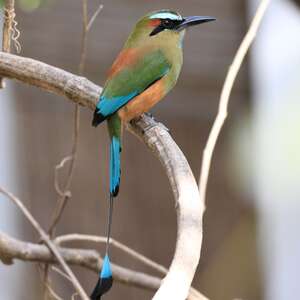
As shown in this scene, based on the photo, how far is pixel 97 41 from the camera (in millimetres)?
4590

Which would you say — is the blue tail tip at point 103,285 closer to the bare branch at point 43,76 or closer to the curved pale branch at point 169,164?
the curved pale branch at point 169,164

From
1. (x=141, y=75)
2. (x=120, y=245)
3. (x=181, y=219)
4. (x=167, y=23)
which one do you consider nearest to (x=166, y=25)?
(x=167, y=23)

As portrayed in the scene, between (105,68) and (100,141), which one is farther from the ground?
(105,68)

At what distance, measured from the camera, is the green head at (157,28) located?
8.46 feet

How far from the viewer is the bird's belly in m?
2.36

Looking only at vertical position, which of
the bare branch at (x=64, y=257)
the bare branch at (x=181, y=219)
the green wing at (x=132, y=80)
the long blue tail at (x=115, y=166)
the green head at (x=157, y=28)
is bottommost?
the bare branch at (x=64, y=257)

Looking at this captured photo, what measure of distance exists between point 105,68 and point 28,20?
0.38m

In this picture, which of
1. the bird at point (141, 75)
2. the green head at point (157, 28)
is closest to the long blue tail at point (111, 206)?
the bird at point (141, 75)

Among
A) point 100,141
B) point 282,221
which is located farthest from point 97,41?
point 282,221

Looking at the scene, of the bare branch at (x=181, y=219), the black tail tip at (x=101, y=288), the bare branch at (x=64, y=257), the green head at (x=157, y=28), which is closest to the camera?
the bare branch at (x=181, y=219)

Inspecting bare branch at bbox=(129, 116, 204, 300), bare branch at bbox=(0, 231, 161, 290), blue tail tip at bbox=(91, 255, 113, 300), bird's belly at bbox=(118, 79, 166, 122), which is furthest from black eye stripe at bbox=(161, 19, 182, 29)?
blue tail tip at bbox=(91, 255, 113, 300)

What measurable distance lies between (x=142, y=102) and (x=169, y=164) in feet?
2.13

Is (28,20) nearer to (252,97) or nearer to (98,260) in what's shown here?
(252,97)

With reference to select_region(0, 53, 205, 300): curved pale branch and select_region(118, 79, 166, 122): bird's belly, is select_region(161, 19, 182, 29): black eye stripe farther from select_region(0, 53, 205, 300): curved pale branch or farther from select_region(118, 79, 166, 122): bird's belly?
select_region(0, 53, 205, 300): curved pale branch
